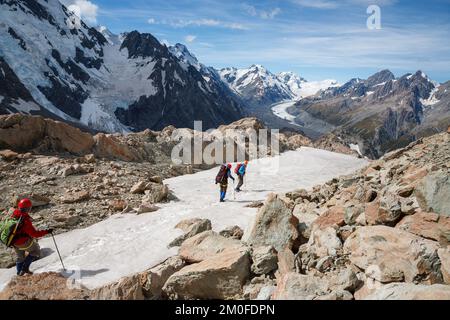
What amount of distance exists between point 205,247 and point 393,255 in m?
5.99

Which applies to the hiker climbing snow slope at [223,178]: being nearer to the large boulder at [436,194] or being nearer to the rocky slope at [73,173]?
the rocky slope at [73,173]

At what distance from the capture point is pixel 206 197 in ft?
79.6

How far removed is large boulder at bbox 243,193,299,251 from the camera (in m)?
12.3

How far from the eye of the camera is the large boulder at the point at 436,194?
10.4m

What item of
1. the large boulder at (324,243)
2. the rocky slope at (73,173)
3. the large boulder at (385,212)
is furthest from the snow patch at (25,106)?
the large boulder at (385,212)

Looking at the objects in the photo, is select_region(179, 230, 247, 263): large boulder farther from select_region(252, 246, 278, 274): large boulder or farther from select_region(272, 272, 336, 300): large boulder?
select_region(272, 272, 336, 300): large boulder

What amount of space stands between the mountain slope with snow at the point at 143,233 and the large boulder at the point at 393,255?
7326 millimetres

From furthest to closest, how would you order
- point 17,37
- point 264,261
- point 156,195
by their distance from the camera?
point 17,37 → point 156,195 → point 264,261

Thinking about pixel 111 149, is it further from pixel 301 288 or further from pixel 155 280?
pixel 301 288

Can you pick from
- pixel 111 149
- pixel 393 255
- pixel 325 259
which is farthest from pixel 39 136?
pixel 393 255

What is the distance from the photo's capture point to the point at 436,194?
1062 centimetres

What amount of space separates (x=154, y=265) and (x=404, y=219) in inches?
A: 339
